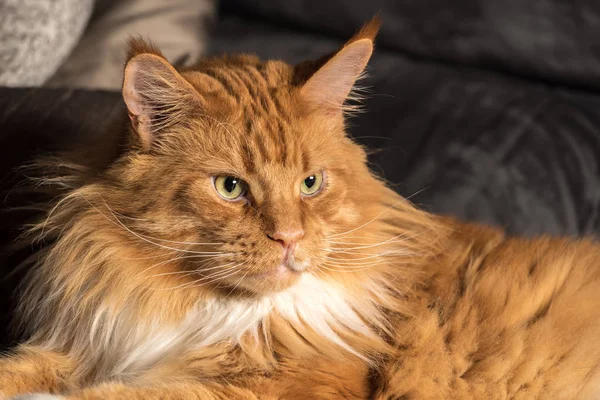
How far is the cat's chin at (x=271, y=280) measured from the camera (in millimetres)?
1568

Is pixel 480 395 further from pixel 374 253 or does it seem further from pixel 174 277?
pixel 174 277

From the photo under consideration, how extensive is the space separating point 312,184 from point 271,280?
0.26m

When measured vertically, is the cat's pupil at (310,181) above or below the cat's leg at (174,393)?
above

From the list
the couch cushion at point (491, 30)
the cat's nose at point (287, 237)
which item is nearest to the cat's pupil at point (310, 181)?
the cat's nose at point (287, 237)

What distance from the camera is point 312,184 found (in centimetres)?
170

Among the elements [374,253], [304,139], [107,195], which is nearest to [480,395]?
[374,253]

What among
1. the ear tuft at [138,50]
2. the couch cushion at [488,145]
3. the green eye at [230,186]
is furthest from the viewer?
the couch cushion at [488,145]

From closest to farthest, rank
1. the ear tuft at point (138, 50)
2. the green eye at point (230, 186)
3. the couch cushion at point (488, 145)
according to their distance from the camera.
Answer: the ear tuft at point (138, 50)
the green eye at point (230, 186)
the couch cushion at point (488, 145)

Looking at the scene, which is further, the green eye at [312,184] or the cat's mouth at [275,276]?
the green eye at [312,184]

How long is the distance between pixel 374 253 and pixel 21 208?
90cm

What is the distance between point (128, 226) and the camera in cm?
165

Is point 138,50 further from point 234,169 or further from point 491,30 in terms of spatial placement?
point 491,30

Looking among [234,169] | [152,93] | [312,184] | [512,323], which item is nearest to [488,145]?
[512,323]

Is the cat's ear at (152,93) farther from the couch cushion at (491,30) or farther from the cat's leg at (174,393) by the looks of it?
the couch cushion at (491,30)
